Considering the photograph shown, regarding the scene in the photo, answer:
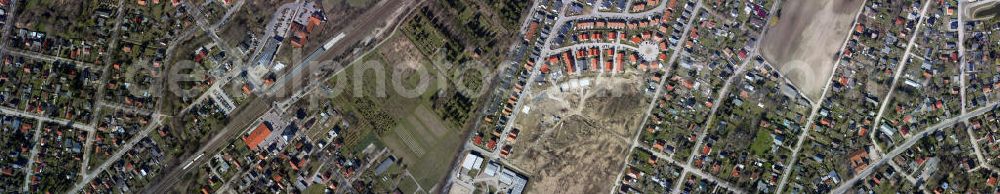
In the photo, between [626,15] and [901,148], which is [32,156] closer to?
[626,15]

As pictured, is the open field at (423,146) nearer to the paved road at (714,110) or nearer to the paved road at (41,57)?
the paved road at (714,110)

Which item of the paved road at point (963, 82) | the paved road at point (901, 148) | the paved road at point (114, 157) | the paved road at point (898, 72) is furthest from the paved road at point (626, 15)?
the paved road at point (114, 157)

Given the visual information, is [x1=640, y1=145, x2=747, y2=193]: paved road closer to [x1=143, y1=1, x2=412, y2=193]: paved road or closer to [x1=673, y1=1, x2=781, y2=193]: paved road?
[x1=673, y1=1, x2=781, y2=193]: paved road

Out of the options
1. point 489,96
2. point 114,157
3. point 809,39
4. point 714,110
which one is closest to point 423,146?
point 489,96

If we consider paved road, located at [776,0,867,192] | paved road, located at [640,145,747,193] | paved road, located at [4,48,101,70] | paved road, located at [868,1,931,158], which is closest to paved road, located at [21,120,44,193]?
paved road, located at [4,48,101,70]

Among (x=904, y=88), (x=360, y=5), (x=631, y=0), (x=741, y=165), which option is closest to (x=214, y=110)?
(x=360, y=5)

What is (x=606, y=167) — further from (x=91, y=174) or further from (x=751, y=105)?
(x=91, y=174)
